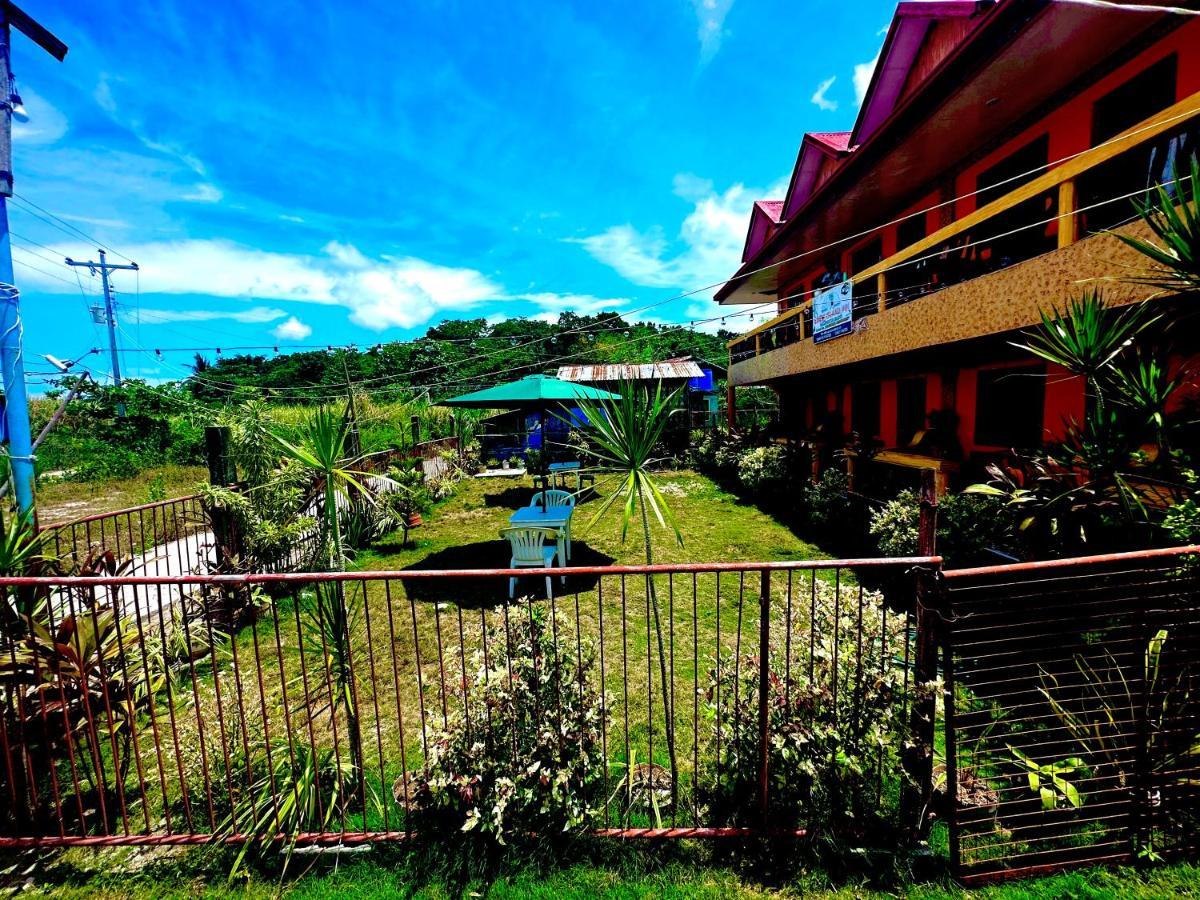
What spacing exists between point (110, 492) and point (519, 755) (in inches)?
659

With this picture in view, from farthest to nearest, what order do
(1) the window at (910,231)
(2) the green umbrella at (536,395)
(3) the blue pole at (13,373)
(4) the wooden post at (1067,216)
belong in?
(1) the window at (910,231) < (2) the green umbrella at (536,395) < (3) the blue pole at (13,373) < (4) the wooden post at (1067,216)

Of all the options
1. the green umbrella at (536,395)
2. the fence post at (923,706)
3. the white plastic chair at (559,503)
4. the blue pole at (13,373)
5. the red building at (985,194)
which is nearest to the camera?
the fence post at (923,706)

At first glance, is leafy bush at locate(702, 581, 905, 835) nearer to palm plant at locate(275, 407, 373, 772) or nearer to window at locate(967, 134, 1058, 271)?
palm plant at locate(275, 407, 373, 772)

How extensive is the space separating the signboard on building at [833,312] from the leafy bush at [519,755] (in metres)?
7.62

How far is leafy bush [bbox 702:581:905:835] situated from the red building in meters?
3.06

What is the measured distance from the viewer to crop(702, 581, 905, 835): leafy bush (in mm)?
2436

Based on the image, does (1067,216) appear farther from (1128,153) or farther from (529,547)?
(529,547)

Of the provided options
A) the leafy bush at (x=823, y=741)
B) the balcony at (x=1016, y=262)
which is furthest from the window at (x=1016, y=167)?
the leafy bush at (x=823, y=741)

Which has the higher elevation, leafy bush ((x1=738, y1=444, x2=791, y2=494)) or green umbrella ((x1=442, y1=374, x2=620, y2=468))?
green umbrella ((x1=442, y1=374, x2=620, y2=468))

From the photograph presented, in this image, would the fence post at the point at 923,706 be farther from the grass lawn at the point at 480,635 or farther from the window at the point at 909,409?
the window at the point at 909,409

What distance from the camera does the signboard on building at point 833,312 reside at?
793 cm

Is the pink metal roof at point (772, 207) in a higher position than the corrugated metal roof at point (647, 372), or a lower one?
higher

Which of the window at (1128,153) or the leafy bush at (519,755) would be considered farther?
the window at (1128,153)

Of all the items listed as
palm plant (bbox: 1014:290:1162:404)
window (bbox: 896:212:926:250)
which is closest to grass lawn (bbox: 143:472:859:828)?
palm plant (bbox: 1014:290:1162:404)
